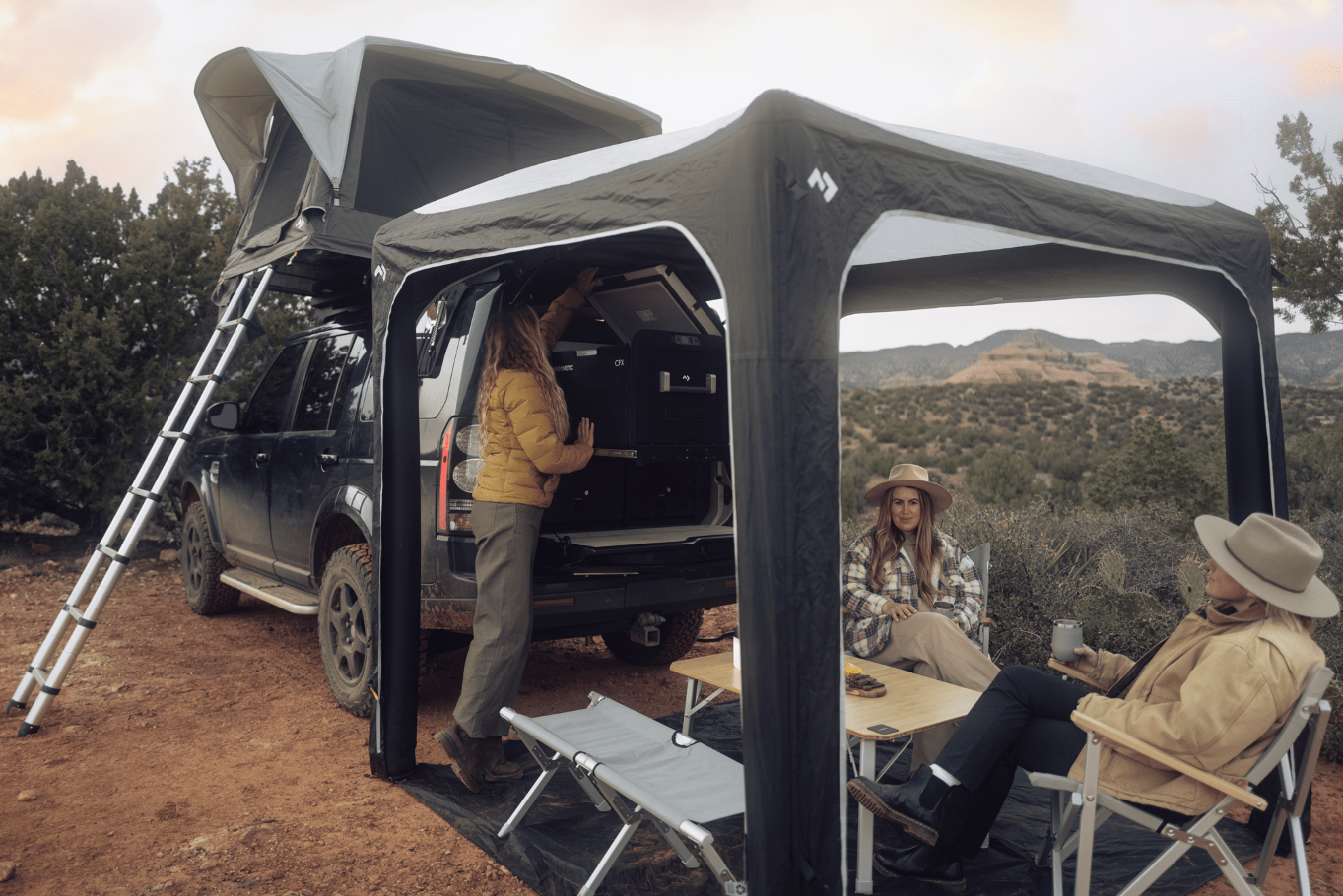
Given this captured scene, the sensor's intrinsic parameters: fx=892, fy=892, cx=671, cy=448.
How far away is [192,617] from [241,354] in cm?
384

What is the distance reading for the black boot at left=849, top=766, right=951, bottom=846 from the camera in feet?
9.17

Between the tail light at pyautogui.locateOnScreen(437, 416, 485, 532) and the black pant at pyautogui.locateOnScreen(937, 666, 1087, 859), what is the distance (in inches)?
87.4

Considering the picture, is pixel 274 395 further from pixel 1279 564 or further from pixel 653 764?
pixel 1279 564

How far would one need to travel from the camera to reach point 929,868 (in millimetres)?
2951

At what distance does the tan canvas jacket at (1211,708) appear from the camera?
7.65 ft

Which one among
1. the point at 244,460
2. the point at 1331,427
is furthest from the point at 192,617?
the point at 1331,427

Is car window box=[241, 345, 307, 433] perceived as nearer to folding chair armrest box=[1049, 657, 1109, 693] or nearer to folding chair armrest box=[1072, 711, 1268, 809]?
folding chair armrest box=[1049, 657, 1109, 693]

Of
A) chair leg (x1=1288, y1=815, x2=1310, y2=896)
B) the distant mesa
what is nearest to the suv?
chair leg (x1=1288, y1=815, x2=1310, y2=896)

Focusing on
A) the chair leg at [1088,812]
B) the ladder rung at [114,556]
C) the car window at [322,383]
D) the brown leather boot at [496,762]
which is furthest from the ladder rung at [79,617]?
the chair leg at [1088,812]

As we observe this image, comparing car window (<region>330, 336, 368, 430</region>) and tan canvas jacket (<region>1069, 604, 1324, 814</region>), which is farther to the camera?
car window (<region>330, 336, 368, 430</region>)

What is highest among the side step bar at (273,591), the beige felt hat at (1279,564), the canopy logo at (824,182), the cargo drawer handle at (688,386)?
the canopy logo at (824,182)

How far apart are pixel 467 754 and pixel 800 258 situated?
254 cm

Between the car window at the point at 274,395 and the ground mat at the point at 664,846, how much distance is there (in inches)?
107

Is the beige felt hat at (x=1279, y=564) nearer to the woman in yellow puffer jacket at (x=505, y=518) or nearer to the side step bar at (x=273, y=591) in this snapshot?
the woman in yellow puffer jacket at (x=505, y=518)
